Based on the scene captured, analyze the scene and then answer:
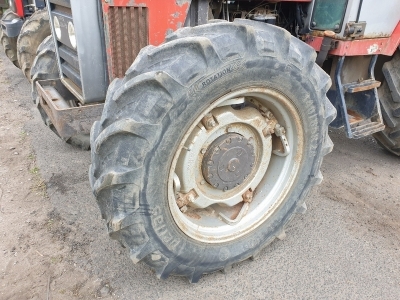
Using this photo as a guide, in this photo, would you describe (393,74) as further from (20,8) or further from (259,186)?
(20,8)

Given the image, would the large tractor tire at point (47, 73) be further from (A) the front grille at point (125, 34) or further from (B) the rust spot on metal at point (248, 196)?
(B) the rust spot on metal at point (248, 196)

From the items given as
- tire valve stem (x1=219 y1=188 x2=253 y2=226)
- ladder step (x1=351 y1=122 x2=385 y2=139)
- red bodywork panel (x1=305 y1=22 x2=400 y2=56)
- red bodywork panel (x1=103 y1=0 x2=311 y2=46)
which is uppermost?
red bodywork panel (x1=103 y1=0 x2=311 y2=46)

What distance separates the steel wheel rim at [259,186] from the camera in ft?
6.19

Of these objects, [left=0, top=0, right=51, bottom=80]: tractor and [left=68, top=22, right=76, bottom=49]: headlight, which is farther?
[left=0, top=0, right=51, bottom=80]: tractor

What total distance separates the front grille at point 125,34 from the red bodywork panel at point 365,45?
1259 millimetres

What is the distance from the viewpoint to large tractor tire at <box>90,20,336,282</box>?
5.21ft

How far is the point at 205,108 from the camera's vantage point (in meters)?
1.71

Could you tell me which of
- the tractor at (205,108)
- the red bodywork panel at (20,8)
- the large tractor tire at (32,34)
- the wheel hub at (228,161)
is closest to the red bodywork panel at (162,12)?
the tractor at (205,108)

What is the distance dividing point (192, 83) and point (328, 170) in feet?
7.46

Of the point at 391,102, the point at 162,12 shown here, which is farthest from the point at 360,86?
the point at 162,12

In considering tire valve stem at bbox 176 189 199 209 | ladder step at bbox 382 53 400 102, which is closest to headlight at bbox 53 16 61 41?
tire valve stem at bbox 176 189 199 209

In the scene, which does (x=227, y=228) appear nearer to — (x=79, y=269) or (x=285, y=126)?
(x=285, y=126)

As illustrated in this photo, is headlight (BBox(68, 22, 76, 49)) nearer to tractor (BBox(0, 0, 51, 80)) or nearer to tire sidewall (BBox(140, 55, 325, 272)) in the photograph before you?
tire sidewall (BBox(140, 55, 325, 272))

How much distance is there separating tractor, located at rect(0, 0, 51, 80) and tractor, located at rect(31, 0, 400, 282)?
2.30m
